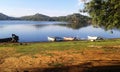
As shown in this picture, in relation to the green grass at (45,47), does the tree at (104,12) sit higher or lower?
higher

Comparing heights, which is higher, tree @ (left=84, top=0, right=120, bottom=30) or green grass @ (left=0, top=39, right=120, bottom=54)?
tree @ (left=84, top=0, right=120, bottom=30)

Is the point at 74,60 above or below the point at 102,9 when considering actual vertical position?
below

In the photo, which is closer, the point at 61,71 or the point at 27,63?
the point at 61,71

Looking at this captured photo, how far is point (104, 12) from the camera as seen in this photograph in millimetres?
25672

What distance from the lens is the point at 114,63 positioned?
806 inches

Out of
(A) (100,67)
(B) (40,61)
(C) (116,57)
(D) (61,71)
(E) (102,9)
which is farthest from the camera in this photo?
(E) (102,9)

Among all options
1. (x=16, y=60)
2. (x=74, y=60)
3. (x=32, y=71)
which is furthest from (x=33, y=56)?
(x=32, y=71)

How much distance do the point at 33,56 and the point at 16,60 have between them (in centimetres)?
223

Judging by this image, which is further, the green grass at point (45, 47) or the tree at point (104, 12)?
the green grass at point (45, 47)

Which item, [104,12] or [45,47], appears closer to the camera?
[104,12]

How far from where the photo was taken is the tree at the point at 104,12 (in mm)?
24734

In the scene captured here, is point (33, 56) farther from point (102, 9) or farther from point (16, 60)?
point (102, 9)

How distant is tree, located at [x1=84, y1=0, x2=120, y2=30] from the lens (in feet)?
81.1

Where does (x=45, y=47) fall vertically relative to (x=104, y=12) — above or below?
below
